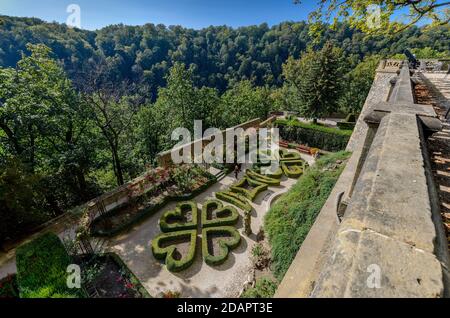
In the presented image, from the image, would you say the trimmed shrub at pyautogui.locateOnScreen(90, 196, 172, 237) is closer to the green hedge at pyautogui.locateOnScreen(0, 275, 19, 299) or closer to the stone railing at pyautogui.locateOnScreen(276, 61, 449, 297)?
the green hedge at pyautogui.locateOnScreen(0, 275, 19, 299)

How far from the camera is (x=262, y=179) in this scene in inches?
536

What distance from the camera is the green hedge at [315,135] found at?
20.0 metres

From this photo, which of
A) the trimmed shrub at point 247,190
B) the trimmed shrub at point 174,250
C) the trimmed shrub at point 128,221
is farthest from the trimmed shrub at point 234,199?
the trimmed shrub at point 128,221

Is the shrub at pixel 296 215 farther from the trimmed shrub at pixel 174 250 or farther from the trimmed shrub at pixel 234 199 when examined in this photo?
the trimmed shrub at pixel 174 250

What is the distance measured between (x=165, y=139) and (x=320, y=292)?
21.0 metres

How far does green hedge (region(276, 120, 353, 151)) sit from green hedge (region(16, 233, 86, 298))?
2139 cm

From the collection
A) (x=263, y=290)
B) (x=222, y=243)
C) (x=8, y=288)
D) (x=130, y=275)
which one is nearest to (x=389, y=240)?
(x=263, y=290)

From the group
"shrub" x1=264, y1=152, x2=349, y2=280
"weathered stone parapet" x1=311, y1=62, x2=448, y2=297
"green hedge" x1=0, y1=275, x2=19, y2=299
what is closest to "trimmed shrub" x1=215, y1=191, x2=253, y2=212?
"shrub" x1=264, y1=152, x2=349, y2=280

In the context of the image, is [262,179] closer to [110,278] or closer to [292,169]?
[292,169]

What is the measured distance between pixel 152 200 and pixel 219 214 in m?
3.81

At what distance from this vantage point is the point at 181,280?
25.3 ft

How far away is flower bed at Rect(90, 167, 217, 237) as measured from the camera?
31.7 ft
